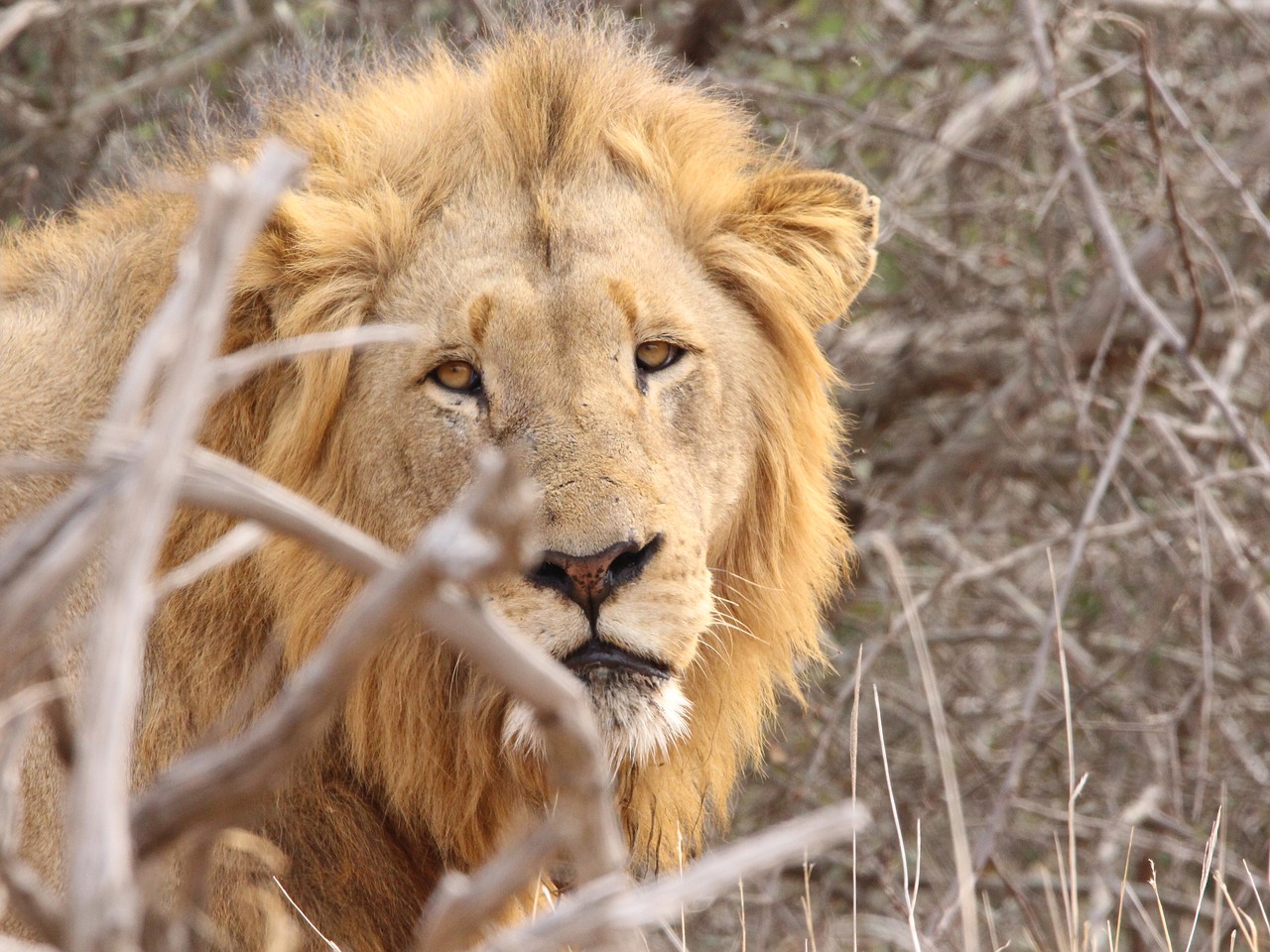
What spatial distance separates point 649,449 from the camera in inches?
119

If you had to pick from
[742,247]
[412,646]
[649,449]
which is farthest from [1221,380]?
[412,646]

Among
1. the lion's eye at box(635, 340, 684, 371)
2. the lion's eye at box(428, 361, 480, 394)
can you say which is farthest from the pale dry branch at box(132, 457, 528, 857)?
the lion's eye at box(635, 340, 684, 371)

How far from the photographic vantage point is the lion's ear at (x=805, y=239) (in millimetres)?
3592

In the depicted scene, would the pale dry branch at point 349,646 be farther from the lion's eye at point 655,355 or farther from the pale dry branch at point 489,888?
the lion's eye at point 655,355

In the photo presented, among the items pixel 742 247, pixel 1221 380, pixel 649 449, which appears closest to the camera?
pixel 649 449

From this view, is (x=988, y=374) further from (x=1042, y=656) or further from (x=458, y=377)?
(x=458, y=377)

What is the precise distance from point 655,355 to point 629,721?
0.82m

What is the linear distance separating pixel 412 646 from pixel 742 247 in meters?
1.20

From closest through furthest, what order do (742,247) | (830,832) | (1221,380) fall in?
(830,832)
(742,247)
(1221,380)

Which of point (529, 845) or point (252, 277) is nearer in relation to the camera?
point (529, 845)

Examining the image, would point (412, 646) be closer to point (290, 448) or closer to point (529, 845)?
point (290, 448)

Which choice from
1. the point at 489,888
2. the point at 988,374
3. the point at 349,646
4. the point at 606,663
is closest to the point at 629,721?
the point at 606,663

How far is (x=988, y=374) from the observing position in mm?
6059

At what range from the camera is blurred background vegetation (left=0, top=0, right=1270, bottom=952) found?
5.69 meters
